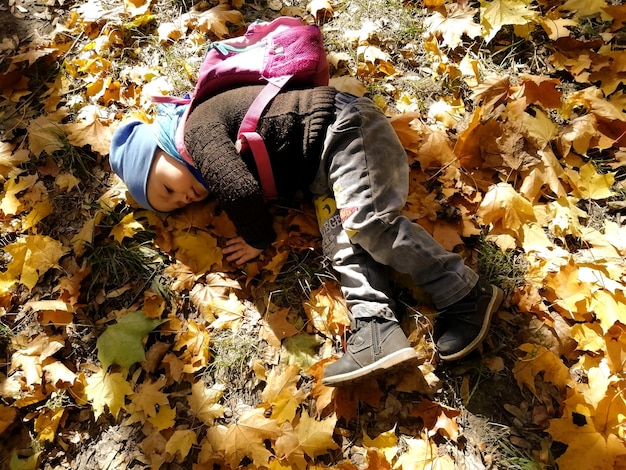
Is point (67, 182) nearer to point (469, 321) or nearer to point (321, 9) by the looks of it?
point (321, 9)

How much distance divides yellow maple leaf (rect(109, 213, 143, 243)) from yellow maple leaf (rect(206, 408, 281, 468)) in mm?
1158

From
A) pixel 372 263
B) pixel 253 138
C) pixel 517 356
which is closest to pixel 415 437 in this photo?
pixel 517 356

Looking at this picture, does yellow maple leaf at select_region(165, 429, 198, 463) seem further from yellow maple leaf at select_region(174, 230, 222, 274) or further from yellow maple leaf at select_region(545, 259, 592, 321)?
yellow maple leaf at select_region(545, 259, 592, 321)

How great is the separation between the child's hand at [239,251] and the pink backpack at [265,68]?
287 millimetres

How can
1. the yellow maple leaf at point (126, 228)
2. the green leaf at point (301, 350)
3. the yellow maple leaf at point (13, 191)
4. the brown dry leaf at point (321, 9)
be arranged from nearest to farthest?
the green leaf at point (301, 350) → the yellow maple leaf at point (126, 228) → the yellow maple leaf at point (13, 191) → the brown dry leaf at point (321, 9)

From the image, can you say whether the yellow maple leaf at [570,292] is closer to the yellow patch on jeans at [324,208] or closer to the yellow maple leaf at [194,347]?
the yellow patch on jeans at [324,208]

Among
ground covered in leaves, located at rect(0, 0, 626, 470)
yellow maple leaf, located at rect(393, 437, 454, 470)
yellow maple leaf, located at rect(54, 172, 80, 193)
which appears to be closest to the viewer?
yellow maple leaf, located at rect(393, 437, 454, 470)

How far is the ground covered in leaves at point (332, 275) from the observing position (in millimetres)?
1965

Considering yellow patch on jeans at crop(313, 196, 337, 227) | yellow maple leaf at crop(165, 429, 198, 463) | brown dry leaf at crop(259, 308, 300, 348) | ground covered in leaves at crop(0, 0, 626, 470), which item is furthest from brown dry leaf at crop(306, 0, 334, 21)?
yellow maple leaf at crop(165, 429, 198, 463)

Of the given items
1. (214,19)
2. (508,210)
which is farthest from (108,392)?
(214,19)

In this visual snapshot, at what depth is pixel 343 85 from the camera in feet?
9.11

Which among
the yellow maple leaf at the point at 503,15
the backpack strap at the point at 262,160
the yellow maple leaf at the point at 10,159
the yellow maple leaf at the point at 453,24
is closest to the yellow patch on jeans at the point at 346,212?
the backpack strap at the point at 262,160

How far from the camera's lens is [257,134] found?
2158mm

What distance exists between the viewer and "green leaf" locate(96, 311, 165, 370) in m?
2.24
